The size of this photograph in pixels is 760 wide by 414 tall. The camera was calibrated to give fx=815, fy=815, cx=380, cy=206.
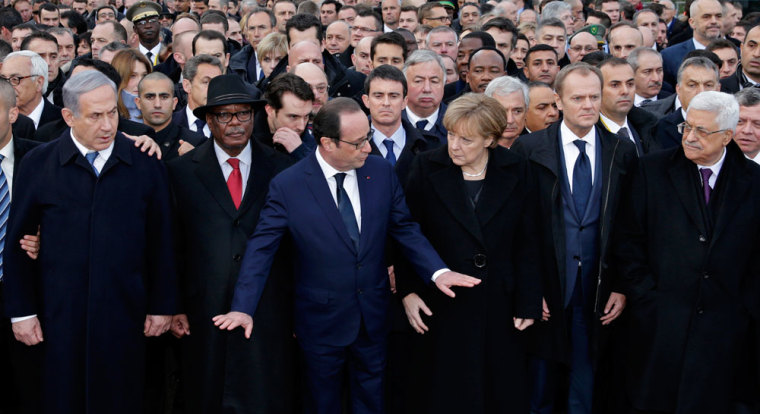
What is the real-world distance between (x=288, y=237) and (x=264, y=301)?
0.37 metres

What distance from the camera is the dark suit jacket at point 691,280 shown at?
14.6 ft

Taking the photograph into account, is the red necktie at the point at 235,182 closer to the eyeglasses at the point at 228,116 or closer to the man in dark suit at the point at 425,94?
the eyeglasses at the point at 228,116

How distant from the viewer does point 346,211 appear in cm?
439

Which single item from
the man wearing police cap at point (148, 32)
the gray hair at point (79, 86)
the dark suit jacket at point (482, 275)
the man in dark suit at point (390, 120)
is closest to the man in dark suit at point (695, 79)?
the man in dark suit at point (390, 120)

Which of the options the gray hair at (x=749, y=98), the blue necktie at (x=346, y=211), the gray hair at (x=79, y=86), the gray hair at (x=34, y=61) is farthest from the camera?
the gray hair at (x=34, y=61)

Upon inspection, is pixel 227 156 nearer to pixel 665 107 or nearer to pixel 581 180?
pixel 581 180

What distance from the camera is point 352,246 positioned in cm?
432

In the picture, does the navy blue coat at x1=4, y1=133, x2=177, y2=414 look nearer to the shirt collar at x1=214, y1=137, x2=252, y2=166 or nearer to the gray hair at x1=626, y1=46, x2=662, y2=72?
the shirt collar at x1=214, y1=137, x2=252, y2=166

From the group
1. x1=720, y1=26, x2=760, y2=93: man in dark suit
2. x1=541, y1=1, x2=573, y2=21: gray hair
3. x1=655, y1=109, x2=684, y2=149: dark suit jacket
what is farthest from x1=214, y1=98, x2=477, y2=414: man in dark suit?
x1=541, y1=1, x2=573, y2=21: gray hair

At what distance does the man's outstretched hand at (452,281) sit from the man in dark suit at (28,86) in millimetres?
3430

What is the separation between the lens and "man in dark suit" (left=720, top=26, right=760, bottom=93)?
7617 millimetres

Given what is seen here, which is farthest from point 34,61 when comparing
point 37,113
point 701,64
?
point 701,64

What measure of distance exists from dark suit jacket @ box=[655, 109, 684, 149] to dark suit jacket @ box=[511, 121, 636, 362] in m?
0.90

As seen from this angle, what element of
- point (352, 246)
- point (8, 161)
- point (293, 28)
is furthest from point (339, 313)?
point (293, 28)
